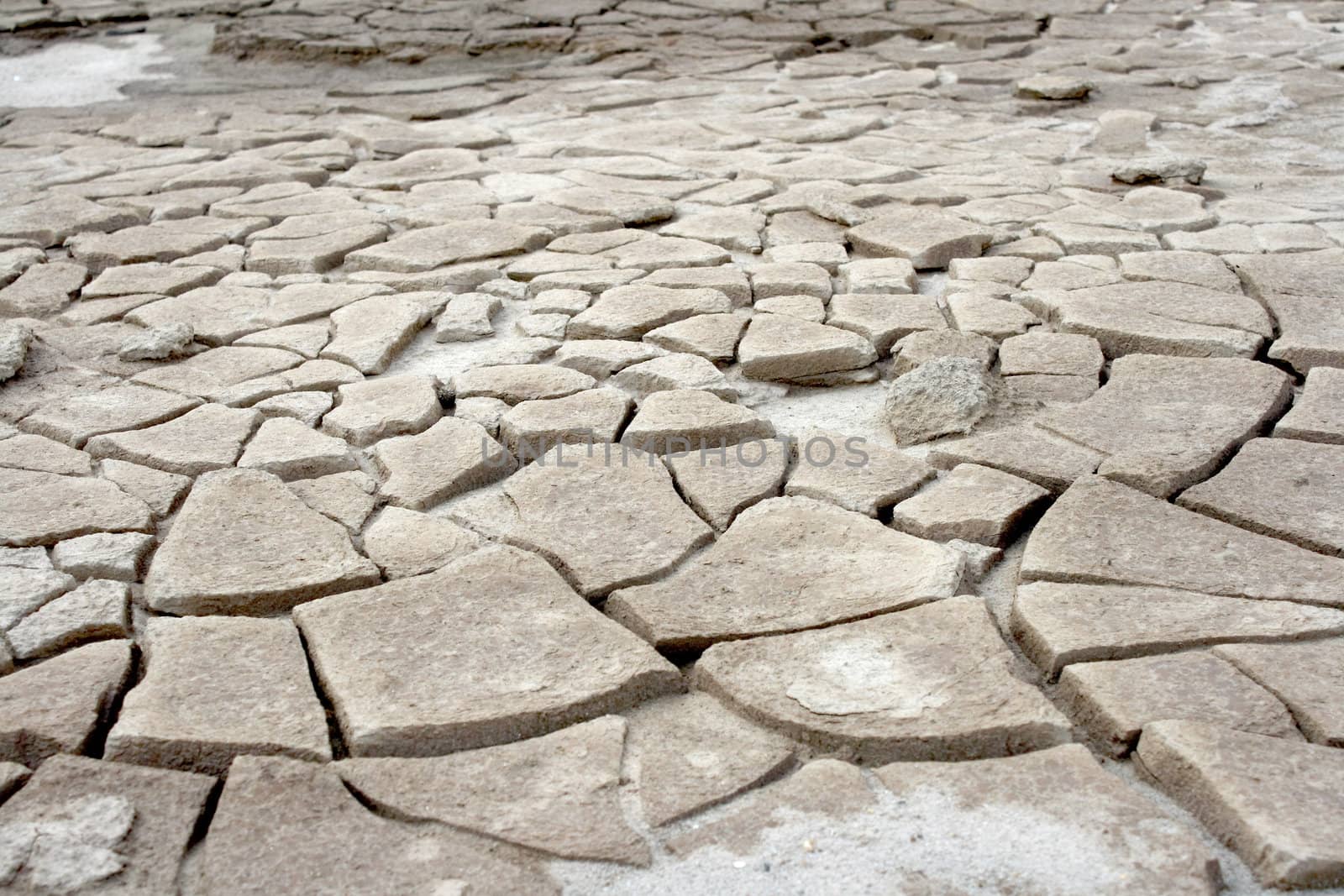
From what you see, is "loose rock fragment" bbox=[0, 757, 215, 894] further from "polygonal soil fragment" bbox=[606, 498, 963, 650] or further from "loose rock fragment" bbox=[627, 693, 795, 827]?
"polygonal soil fragment" bbox=[606, 498, 963, 650]

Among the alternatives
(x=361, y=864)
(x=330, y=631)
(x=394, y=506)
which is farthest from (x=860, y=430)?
(x=361, y=864)

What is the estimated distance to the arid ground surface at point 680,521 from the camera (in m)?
1.28

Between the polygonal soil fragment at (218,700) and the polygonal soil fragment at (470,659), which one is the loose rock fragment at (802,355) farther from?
the polygonal soil fragment at (218,700)

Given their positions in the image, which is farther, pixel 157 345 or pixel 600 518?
pixel 157 345

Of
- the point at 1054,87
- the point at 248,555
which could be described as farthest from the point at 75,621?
the point at 1054,87

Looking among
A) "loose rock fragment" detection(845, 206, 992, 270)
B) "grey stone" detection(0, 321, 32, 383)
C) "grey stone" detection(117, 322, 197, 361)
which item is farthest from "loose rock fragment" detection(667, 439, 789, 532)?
"grey stone" detection(0, 321, 32, 383)

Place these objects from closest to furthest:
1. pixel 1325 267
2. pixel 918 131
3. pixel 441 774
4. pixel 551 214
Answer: pixel 441 774 → pixel 1325 267 → pixel 551 214 → pixel 918 131

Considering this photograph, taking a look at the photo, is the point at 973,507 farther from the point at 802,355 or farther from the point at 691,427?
the point at 802,355

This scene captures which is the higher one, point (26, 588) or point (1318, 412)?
point (26, 588)

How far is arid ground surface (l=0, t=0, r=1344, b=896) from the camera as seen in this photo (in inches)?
50.5

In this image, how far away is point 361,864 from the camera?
124 cm

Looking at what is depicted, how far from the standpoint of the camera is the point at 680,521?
186 cm

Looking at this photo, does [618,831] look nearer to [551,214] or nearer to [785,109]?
[551,214]

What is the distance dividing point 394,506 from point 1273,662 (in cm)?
123
